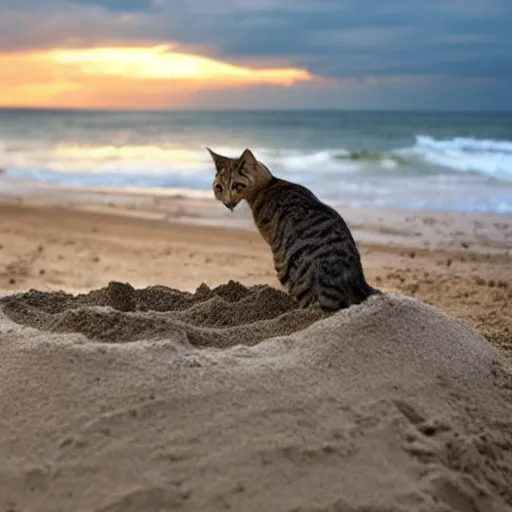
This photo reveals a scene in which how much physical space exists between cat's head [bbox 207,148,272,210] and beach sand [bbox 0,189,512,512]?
26.0 inches

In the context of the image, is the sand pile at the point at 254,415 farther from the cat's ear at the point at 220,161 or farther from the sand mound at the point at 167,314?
the cat's ear at the point at 220,161

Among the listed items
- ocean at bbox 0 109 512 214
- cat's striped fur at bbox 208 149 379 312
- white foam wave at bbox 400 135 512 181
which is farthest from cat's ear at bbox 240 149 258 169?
white foam wave at bbox 400 135 512 181

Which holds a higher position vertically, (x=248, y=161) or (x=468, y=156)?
(x=468, y=156)

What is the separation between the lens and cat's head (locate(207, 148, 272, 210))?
15.0 ft

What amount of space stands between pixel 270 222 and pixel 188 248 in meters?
4.40

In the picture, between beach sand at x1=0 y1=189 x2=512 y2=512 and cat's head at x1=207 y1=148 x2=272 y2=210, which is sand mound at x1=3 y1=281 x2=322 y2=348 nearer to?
beach sand at x1=0 y1=189 x2=512 y2=512

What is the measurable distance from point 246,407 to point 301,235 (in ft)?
4.92

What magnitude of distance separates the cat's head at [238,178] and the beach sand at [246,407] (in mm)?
660

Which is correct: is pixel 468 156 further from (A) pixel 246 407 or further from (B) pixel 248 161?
(A) pixel 246 407

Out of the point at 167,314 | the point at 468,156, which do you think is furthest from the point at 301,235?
the point at 468,156

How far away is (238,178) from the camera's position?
15.0 ft

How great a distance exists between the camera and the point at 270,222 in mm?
4445

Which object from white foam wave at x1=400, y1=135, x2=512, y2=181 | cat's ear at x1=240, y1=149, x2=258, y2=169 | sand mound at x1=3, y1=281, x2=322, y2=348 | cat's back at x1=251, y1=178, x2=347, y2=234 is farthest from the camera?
white foam wave at x1=400, y1=135, x2=512, y2=181

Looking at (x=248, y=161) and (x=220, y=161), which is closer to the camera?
(x=248, y=161)
